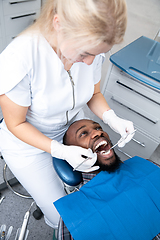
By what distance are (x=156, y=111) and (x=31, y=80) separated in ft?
2.83

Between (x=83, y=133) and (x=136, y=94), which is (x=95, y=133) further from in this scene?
(x=136, y=94)

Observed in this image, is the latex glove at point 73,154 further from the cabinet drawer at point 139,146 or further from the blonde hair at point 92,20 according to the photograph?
the cabinet drawer at point 139,146

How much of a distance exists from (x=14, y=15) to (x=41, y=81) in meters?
1.41

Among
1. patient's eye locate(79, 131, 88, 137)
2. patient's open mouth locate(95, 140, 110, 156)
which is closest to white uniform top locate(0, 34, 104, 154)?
patient's eye locate(79, 131, 88, 137)

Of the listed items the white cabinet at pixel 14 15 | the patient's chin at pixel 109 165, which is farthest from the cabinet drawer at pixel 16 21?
the patient's chin at pixel 109 165

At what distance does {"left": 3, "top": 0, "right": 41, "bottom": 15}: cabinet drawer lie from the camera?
1790mm

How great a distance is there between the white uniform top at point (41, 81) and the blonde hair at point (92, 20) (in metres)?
0.19

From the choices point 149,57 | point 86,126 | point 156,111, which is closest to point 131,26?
point 149,57

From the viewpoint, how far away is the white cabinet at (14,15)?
1815 mm

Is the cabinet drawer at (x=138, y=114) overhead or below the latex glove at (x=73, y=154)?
below

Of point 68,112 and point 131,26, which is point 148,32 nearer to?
point 131,26

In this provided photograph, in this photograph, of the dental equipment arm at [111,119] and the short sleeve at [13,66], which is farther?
the dental equipment arm at [111,119]

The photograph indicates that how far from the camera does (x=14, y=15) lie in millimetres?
1912

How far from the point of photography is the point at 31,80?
0.87 meters
